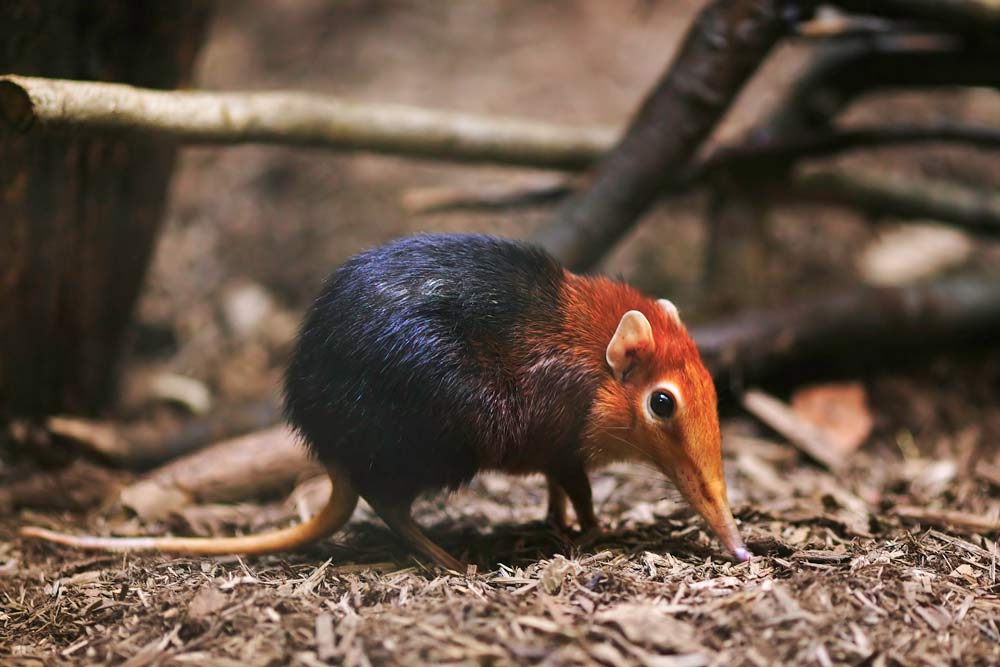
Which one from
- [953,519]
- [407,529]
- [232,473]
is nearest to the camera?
[407,529]

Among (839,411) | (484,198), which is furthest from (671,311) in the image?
(839,411)

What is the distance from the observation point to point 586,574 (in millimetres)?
3299

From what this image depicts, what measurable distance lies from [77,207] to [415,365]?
2.55 meters

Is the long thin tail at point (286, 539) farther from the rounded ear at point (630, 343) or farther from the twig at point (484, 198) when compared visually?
the twig at point (484, 198)

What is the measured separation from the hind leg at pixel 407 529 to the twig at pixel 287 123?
6.43 feet

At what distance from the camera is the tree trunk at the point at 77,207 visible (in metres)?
4.32

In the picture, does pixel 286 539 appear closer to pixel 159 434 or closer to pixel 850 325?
pixel 159 434

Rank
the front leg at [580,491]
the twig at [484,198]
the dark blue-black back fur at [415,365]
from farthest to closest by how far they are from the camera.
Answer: the twig at [484,198]
the front leg at [580,491]
the dark blue-black back fur at [415,365]

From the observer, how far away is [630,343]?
3.50 m

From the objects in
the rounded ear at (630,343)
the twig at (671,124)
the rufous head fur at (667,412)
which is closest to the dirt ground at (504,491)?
the rufous head fur at (667,412)

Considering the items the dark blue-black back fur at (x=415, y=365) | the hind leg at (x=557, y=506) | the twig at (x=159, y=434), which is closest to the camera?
the dark blue-black back fur at (x=415, y=365)

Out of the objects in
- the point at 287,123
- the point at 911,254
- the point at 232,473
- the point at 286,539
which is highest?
the point at 287,123

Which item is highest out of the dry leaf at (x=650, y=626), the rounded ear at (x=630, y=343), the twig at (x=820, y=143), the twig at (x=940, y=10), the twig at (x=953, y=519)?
the twig at (x=940, y=10)

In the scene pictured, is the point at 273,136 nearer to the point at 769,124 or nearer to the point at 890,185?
the point at 769,124
